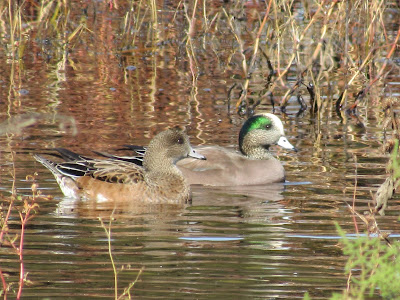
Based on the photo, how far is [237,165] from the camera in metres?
9.90

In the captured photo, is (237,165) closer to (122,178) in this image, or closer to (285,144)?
(285,144)

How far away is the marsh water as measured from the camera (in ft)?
19.4

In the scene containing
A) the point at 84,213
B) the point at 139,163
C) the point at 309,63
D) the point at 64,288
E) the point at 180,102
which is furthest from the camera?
the point at 180,102

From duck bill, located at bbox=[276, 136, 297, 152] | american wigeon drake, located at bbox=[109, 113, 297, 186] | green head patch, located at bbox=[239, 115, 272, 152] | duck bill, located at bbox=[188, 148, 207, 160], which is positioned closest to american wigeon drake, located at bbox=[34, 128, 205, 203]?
duck bill, located at bbox=[188, 148, 207, 160]

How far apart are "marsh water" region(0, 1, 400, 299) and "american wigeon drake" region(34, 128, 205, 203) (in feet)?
0.55

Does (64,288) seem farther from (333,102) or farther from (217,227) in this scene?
(333,102)

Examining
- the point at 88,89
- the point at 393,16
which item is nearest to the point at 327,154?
the point at 88,89

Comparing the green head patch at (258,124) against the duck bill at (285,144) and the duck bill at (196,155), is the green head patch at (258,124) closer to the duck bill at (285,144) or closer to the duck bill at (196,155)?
the duck bill at (285,144)

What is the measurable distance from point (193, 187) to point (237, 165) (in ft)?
1.72

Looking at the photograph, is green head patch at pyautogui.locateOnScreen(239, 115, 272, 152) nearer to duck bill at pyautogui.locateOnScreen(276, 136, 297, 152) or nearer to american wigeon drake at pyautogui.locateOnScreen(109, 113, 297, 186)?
american wigeon drake at pyautogui.locateOnScreen(109, 113, 297, 186)

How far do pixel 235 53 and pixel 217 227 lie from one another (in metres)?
9.25

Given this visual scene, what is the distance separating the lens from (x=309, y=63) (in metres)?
10.7

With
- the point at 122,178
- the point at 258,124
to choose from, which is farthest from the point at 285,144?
the point at 122,178

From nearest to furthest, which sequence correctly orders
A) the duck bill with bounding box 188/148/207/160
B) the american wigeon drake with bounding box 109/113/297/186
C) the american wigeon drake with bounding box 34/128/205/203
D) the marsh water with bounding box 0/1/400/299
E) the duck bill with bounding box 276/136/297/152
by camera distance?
the marsh water with bounding box 0/1/400/299 → the american wigeon drake with bounding box 34/128/205/203 → the duck bill with bounding box 188/148/207/160 → the american wigeon drake with bounding box 109/113/297/186 → the duck bill with bounding box 276/136/297/152
